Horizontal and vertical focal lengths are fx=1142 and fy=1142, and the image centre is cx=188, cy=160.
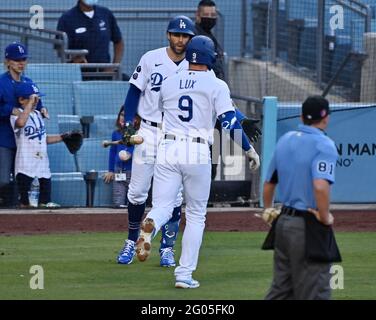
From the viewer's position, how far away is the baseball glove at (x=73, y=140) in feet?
46.3

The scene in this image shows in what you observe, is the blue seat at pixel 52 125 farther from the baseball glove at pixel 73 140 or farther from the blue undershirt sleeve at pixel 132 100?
the blue undershirt sleeve at pixel 132 100

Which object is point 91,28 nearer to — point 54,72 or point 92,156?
point 54,72

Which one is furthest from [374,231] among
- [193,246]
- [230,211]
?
[193,246]

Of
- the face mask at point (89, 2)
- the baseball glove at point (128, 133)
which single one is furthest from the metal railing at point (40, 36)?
the baseball glove at point (128, 133)

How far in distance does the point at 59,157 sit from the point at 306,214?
7.93 meters

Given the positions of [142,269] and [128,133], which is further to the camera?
[142,269]

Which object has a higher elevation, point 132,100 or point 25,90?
point 132,100

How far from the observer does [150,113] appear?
10203 mm

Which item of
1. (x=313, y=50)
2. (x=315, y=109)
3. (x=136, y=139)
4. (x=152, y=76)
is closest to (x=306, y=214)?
(x=315, y=109)

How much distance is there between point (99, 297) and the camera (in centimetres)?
854

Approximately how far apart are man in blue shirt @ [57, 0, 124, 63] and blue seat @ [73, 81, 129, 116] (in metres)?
1.08

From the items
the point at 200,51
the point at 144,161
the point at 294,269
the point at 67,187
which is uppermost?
the point at 200,51
